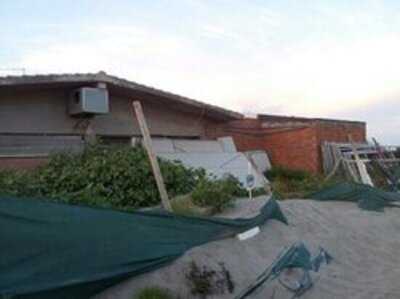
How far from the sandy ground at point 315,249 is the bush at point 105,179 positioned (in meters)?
1.82

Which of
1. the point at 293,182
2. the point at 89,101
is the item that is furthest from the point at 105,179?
the point at 293,182

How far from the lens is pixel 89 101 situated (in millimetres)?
13641

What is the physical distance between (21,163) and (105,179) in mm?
2675

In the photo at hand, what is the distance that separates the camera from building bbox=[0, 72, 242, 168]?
1308cm

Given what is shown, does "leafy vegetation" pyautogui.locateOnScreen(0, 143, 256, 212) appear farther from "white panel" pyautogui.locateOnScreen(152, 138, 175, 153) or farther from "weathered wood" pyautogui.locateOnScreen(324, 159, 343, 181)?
"weathered wood" pyautogui.locateOnScreen(324, 159, 343, 181)

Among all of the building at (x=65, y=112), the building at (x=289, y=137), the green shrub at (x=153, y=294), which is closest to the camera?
the green shrub at (x=153, y=294)

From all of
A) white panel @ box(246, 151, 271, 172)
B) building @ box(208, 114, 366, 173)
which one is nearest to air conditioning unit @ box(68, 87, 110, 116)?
building @ box(208, 114, 366, 173)

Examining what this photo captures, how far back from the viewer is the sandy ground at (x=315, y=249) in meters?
7.48

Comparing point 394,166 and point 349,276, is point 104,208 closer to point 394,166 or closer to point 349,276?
point 349,276

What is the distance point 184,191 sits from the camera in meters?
11.9

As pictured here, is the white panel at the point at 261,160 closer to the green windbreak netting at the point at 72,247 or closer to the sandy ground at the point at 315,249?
the sandy ground at the point at 315,249

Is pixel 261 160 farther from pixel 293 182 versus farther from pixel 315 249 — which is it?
pixel 315 249

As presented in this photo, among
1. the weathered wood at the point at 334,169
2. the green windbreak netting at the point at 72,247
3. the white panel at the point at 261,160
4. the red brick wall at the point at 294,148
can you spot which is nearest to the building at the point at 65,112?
the white panel at the point at 261,160

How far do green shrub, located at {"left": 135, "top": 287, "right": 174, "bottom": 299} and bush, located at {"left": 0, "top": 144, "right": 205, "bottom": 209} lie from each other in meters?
3.65
